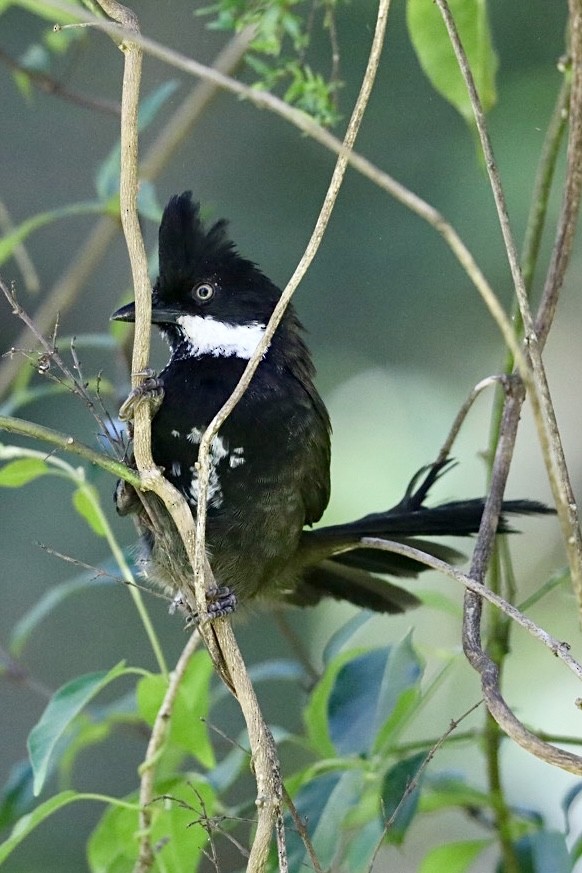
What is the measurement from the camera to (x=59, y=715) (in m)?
2.33

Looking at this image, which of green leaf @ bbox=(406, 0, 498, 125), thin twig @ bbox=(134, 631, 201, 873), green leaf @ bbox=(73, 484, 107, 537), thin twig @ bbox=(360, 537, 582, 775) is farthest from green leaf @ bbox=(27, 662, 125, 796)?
green leaf @ bbox=(406, 0, 498, 125)

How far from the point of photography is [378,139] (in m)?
5.89

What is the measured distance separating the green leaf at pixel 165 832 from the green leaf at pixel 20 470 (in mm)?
712

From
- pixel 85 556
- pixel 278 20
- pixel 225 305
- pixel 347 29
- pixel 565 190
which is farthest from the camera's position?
pixel 85 556

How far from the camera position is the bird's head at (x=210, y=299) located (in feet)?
9.55

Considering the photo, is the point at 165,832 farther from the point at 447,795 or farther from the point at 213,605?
the point at 447,795

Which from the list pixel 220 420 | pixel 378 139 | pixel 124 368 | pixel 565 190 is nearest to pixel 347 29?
pixel 378 139

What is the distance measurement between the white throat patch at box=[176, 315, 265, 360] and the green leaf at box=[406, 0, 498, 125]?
73 cm

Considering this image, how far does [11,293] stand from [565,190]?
1.13 m

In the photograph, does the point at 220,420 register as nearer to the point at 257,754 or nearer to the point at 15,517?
the point at 257,754

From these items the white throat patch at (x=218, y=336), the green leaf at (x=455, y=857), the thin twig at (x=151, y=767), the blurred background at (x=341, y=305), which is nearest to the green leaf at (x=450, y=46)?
the white throat patch at (x=218, y=336)

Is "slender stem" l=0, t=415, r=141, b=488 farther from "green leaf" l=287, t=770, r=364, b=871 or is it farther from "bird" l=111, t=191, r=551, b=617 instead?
"green leaf" l=287, t=770, r=364, b=871

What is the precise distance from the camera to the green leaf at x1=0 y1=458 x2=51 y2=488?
8.07 ft

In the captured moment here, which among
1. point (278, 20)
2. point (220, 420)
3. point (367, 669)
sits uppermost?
point (278, 20)
